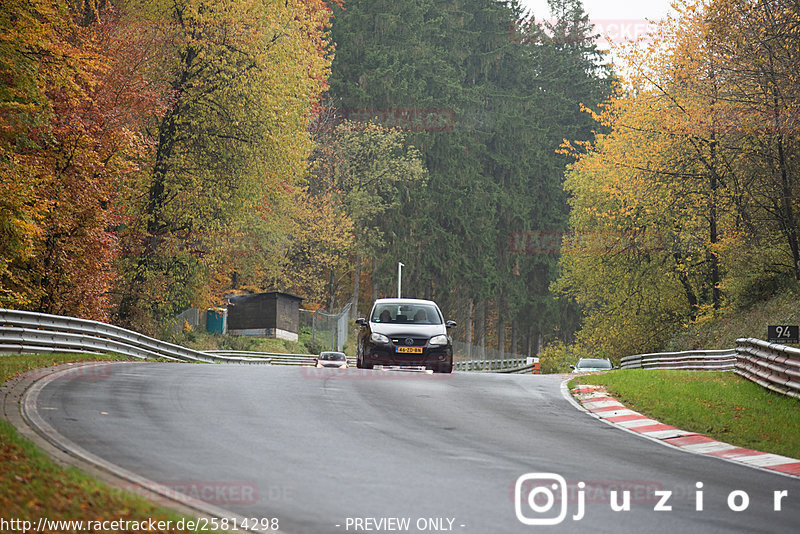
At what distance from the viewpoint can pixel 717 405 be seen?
16.6m

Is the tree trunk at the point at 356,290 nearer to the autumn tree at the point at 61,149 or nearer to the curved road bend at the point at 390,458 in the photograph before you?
the autumn tree at the point at 61,149

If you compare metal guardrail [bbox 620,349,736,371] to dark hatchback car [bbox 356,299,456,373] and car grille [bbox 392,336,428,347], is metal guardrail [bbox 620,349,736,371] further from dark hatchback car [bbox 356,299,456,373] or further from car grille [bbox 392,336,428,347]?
car grille [bbox 392,336,428,347]

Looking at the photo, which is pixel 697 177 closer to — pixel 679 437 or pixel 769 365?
pixel 769 365

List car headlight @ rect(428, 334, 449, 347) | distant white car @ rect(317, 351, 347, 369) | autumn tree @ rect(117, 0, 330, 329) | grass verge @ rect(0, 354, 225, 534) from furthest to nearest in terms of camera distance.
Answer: distant white car @ rect(317, 351, 347, 369) → autumn tree @ rect(117, 0, 330, 329) → car headlight @ rect(428, 334, 449, 347) → grass verge @ rect(0, 354, 225, 534)

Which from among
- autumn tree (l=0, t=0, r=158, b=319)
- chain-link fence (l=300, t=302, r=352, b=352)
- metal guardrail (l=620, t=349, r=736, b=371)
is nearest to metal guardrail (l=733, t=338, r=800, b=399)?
metal guardrail (l=620, t=349, r=736, b=371)

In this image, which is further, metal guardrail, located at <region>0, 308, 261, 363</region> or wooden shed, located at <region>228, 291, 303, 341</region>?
wooden shed, located at <region>228, 291, 303, 341</region>

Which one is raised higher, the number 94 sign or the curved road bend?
the number 94 sign

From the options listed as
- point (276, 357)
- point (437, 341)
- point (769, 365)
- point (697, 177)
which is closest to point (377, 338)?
point (437, 341)

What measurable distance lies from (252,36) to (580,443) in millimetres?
24602

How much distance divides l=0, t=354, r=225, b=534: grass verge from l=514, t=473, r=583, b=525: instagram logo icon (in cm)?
308

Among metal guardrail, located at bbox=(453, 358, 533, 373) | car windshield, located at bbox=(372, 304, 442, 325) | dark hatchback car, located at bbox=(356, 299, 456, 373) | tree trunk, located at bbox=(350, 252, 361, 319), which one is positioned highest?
tree trunk, located at bbox=(350, 252, 361, 319)

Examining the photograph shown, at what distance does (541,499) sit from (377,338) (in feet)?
42.9

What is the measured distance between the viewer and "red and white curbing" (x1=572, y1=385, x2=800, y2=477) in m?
12.3

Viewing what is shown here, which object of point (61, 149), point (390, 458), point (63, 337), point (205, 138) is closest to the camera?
point (390, 458)
